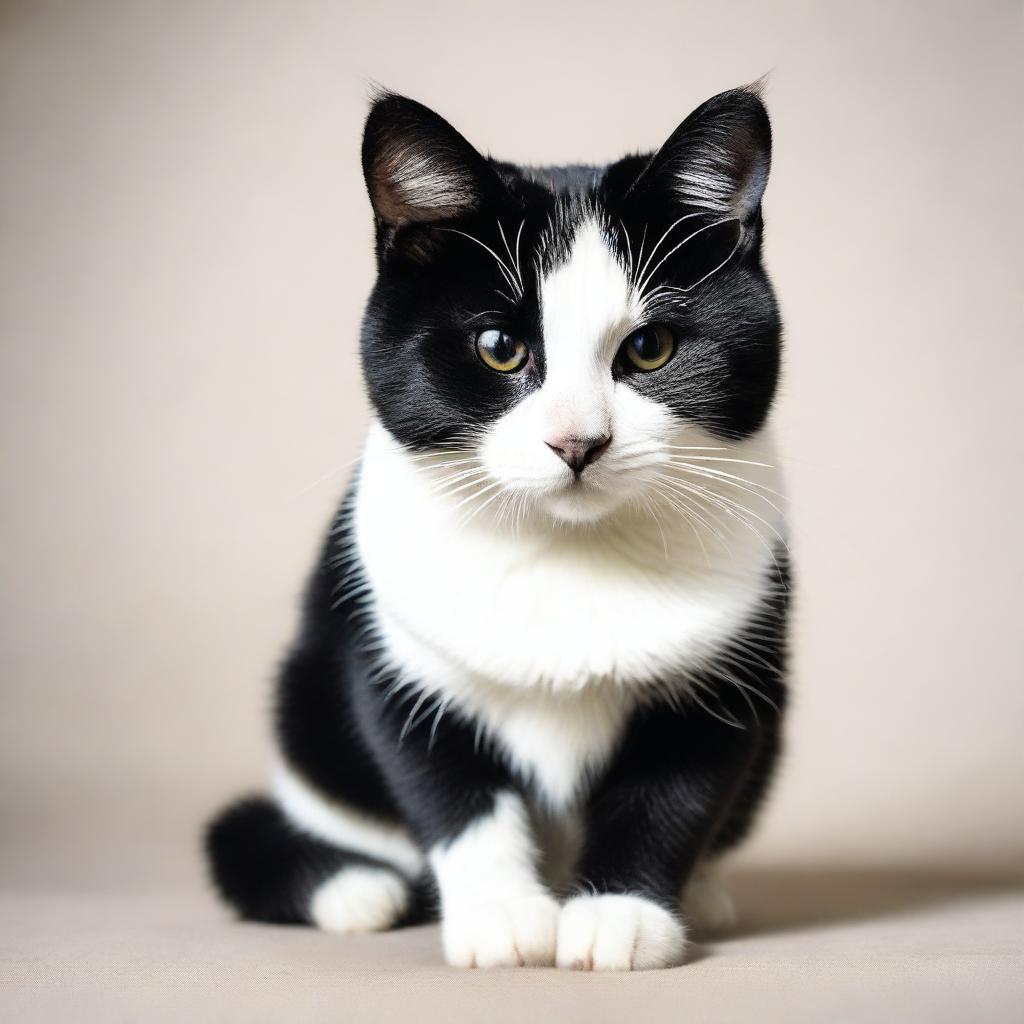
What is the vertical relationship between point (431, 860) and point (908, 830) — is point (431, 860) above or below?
above

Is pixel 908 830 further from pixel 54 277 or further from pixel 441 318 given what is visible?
pixel 54 277

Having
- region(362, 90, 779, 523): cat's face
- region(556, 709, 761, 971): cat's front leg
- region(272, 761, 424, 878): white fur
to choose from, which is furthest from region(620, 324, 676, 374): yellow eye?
region(272, 761, 424, 878): white fur

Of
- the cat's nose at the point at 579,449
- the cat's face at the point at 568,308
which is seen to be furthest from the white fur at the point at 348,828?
the cat's nose at the point at 579,449

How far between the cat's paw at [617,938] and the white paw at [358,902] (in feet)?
1.31

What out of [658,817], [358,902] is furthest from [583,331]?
[358,902]

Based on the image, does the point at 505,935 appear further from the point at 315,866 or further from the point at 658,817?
the point at 315,866

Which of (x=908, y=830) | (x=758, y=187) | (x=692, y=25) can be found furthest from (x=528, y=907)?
(x=692, y=25)

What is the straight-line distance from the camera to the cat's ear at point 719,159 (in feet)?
5.17

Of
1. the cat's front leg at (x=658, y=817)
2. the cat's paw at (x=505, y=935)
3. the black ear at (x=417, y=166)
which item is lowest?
the cat's paw at (x=505, y=935)

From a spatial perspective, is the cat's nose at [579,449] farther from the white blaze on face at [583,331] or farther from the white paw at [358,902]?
the white paw at [358,902]

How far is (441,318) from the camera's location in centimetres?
158

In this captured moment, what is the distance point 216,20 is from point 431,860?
1.95 meters

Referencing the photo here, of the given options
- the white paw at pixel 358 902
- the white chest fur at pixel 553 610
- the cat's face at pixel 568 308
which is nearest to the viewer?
the cat's face at pixel 568 308

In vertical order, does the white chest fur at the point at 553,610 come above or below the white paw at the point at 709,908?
above
